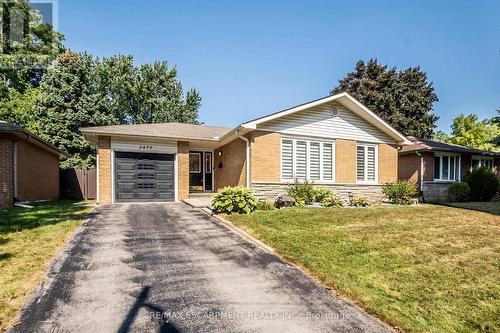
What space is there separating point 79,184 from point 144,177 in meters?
6.14

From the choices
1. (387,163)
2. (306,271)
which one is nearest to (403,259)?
(306,271)

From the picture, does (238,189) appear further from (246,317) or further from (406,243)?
(246,317)

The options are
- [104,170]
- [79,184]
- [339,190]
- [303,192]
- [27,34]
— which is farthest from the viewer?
[27,34]

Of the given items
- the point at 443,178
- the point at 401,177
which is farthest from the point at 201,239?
the point at 443,178

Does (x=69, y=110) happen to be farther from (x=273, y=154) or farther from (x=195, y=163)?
(x=273, y=154)

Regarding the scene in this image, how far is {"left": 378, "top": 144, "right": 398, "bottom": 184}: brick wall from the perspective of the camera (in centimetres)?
1519

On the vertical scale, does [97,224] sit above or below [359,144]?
below

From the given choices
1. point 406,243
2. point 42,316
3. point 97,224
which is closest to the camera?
point 42,316

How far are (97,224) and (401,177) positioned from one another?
18.5 m

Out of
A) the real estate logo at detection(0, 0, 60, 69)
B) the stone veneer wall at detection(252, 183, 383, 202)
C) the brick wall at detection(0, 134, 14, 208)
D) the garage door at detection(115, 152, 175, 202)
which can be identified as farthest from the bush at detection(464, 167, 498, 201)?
the real estate logo at detection(0, 0, 60, 69)

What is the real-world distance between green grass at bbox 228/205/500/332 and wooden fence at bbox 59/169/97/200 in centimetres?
1197

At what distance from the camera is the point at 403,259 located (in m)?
5.73

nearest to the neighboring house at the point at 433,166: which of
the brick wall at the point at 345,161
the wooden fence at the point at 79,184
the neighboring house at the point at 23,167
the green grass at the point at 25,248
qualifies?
the brick wall at the point at 345,161

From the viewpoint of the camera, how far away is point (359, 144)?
579 inches
